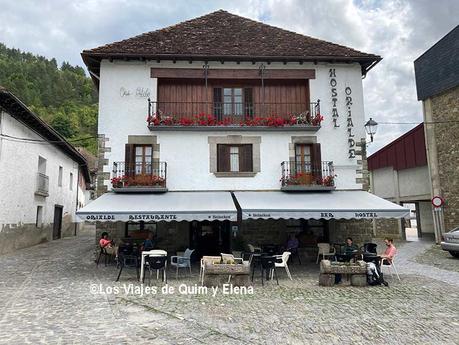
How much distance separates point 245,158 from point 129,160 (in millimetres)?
4376

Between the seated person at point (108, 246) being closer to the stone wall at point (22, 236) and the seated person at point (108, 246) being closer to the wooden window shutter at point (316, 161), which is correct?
the stone wall at point (22, 236)

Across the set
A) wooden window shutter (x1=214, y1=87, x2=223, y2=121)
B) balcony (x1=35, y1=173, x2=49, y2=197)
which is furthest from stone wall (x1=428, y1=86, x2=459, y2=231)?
balcony (x1=35, y1=173, x2=49, y2=197)

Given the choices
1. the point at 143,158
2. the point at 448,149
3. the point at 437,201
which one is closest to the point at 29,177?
the point at 143,158

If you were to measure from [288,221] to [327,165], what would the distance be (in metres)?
2.63

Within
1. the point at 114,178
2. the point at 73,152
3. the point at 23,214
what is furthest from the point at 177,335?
the point at 73,152

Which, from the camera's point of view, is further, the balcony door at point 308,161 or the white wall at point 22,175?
the white wall at point 22,175

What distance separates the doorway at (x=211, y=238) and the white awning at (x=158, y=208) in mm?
1822

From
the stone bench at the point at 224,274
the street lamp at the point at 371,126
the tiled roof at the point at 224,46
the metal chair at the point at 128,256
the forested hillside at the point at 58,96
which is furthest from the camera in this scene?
the forested hillside at the point at 58,96

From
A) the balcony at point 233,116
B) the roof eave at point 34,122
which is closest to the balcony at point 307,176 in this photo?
the balcony at point 233,116

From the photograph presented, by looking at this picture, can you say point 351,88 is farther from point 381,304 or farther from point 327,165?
point 381,304

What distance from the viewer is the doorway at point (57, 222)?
Result: 2581cm

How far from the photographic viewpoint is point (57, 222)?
26422mm

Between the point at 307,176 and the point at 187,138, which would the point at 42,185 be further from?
the point at 307,176

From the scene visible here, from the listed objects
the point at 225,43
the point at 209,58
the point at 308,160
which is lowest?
the point at 308,160
